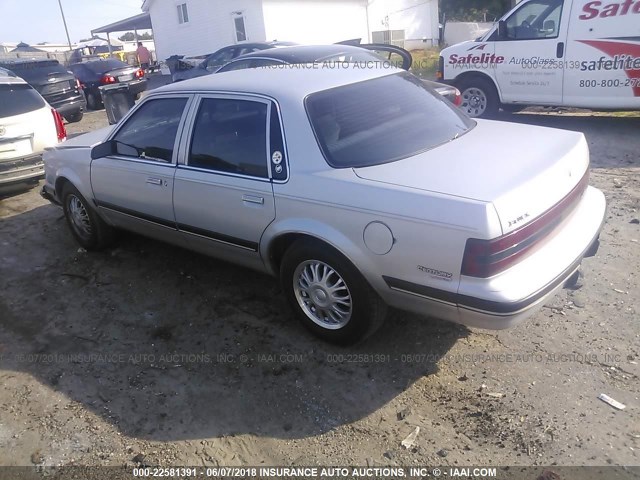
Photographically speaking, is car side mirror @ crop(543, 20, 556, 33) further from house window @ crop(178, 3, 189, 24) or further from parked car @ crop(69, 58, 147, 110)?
house window @ crop(178, 3, 189, 24)

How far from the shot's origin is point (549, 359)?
3.30m

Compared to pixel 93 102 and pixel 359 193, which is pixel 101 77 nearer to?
pixel 93 102

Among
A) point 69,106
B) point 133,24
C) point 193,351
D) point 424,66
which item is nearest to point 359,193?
point 193,351

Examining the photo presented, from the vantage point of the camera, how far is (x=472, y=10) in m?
41.4


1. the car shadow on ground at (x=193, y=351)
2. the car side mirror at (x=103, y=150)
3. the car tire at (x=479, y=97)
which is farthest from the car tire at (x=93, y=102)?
the car side mirror at (x=103, y=150)

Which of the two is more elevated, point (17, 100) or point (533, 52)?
point (17, 100)

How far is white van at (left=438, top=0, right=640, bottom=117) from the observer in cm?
771

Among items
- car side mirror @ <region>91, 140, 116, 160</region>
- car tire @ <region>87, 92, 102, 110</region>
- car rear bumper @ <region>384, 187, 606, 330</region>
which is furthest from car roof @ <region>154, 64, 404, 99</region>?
car tire @ <region>87, 92, 102, 110</region>

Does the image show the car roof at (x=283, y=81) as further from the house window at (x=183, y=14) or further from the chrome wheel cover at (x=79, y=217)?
the house window at (x=183, y=14)

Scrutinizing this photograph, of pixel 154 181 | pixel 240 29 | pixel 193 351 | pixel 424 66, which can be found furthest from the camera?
pixel 240 29

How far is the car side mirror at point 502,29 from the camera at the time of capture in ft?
28.5

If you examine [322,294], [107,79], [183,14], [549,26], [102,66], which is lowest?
[322,294]

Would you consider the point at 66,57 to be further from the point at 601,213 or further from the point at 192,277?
the point at 601,213

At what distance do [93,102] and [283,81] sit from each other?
14.7m
